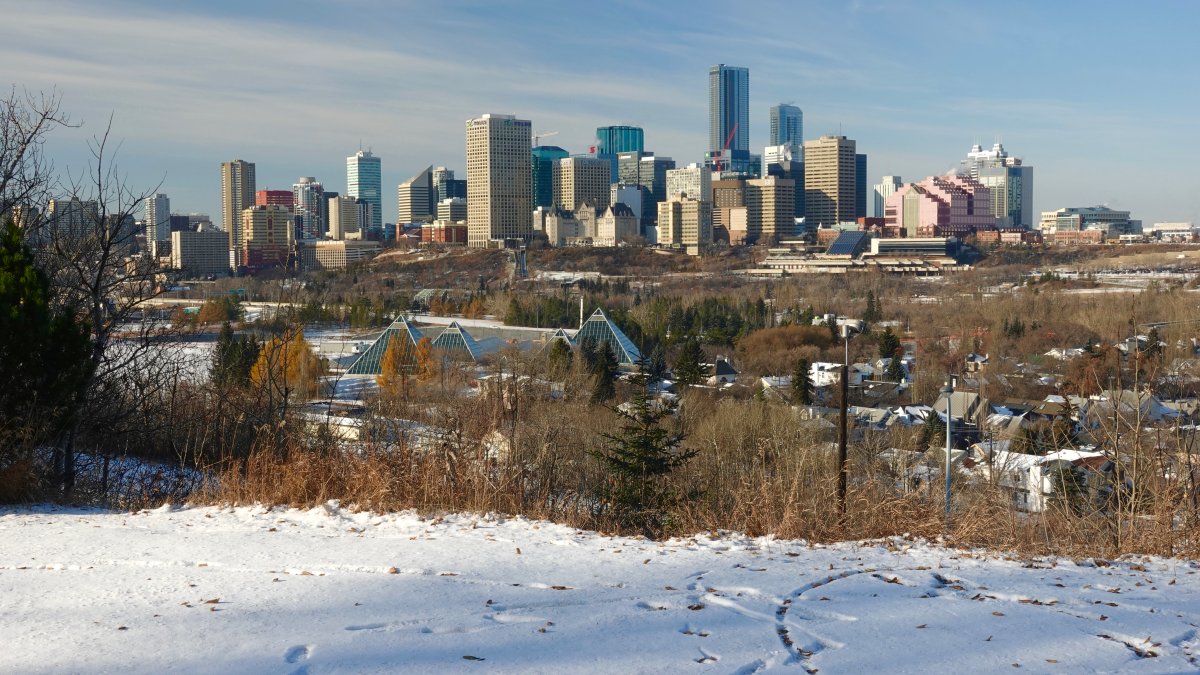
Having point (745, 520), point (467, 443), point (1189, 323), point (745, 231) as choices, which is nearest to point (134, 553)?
point (467, 443)

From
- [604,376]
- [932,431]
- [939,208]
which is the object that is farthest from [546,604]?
[939,208]

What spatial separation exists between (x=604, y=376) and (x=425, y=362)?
14.7 feet

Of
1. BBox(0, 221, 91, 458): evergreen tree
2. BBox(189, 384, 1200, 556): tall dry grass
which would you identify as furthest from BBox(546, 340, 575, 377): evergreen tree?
BBox(0, 221, 91, 458): evergreen tree

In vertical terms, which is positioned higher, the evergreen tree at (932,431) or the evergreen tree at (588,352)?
the evergreen tree at (588,352)

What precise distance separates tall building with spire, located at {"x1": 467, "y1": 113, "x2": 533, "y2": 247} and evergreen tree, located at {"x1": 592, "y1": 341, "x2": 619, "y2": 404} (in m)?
75.2

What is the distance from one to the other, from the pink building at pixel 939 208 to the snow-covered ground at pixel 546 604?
103 m

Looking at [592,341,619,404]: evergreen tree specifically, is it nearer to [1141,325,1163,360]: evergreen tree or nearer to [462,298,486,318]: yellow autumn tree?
[1141,325,1163,360]: evergreen tree

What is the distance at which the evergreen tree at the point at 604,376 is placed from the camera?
2402cm

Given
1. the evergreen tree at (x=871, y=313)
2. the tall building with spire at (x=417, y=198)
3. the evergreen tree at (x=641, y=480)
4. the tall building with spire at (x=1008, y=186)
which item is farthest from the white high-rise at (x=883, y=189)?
the evergreen tree at (x=641, y=480)

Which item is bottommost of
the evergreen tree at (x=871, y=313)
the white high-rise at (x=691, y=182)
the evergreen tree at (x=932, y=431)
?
the evergreen tree at (x=932, y=431)

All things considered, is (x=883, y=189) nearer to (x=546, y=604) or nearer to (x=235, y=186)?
(x=235, y=186)

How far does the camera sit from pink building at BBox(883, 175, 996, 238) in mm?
106688

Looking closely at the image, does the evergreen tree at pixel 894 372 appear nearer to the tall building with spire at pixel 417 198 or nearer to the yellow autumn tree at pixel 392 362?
the yellow autumn tree at pixel 392 362

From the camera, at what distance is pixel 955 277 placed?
222 ft
